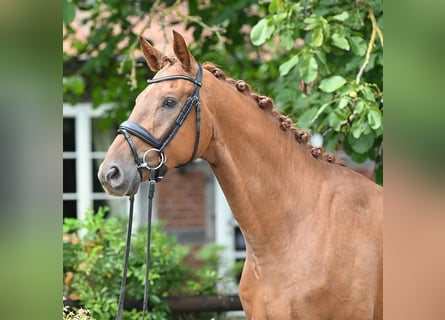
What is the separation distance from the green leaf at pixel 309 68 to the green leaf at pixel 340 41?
0.17 meters

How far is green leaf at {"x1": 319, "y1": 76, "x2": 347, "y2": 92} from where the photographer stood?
12.3ft

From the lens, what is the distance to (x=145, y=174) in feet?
8.52

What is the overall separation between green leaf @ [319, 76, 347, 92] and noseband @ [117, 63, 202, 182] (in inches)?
48.5

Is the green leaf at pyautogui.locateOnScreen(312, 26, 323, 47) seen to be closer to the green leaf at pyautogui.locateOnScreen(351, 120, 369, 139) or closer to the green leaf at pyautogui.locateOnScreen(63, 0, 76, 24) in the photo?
the green leaf at pyautogui.locateOnScreen(351, 120, 369, 139)

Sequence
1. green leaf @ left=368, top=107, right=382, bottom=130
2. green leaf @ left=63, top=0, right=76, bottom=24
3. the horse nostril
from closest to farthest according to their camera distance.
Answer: the horse nostril < green leaf @ left=368, top=107, right=382, bottom=130 < green leaf @ left=63, top=0, right=76, bottom=24

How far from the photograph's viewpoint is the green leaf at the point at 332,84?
3.76 meters

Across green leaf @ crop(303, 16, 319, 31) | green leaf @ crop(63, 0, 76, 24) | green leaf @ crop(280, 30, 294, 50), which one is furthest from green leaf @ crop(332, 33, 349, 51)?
green leaf @ crop(63, 0, 76, 24)

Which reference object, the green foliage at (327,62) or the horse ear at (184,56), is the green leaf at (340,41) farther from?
the horse ear at (184,56)

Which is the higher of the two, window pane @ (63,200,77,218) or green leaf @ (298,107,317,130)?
green leaf @ (298,107,317,130)

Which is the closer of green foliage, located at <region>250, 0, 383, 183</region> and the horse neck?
the horse neck

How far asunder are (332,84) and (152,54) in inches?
49.5
